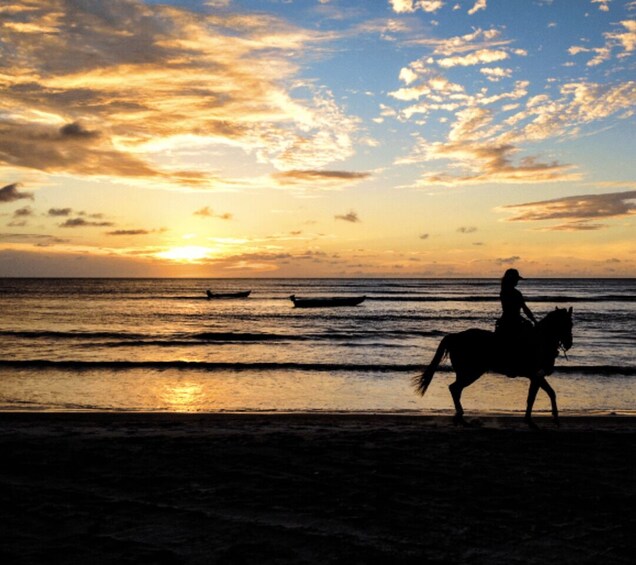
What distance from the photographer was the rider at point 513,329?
9.50m

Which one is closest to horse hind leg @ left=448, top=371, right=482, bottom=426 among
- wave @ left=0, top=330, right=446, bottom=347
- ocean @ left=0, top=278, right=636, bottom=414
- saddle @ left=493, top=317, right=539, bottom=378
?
saddle @ left=493, top=317, right=539, bottom=378

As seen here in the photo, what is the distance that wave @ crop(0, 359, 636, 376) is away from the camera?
19438 millimetres

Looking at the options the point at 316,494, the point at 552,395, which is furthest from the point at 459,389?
the point at 316,494

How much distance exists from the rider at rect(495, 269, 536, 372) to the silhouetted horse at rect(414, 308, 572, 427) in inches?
2.7

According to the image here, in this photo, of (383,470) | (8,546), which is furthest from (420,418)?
(8,546)

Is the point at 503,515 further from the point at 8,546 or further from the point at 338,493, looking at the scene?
the point at 8,546

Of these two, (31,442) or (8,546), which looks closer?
Result: (8,546)

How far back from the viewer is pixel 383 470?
714 cm

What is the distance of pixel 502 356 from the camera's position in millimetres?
9852

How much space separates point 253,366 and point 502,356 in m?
12.6

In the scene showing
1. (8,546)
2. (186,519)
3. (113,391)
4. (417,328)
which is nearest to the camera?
(8,546)

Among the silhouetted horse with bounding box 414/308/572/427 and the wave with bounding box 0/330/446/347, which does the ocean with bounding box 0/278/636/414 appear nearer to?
the wave with bounding box 0/330/446/347

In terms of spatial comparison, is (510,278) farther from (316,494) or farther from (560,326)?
(316,494)

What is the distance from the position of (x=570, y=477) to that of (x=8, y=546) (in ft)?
19.3
